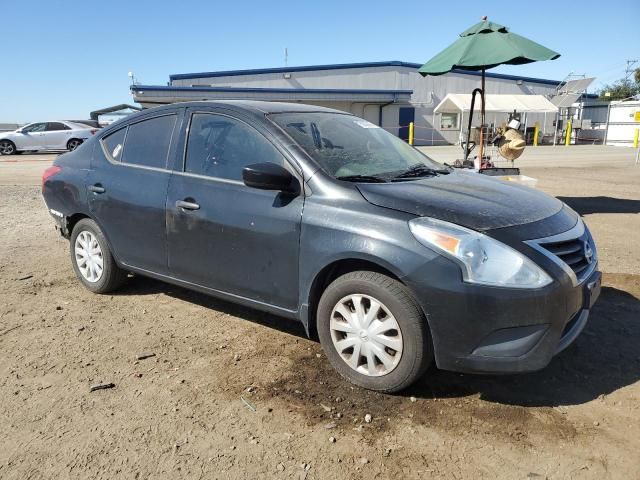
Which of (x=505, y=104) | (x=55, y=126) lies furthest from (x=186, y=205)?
(x=505, y=104)

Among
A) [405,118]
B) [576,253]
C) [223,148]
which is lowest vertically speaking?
[576,253]

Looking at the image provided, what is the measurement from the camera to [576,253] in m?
2.93

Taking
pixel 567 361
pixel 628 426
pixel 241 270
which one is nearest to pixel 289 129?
pixel 241 270

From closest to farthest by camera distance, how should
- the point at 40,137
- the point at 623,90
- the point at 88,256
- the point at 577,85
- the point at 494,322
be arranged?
1. the point at 494,322
2. the point at 88,256
3. the point at 40,137
4. the point at 577,85
5. the point at 623,90

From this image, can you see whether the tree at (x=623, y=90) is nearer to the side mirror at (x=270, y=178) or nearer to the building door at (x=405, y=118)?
the building door at (x=405, y=118)

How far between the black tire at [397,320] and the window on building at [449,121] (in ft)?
127

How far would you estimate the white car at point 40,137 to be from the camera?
2255 centimetres

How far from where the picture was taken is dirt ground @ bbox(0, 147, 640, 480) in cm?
239

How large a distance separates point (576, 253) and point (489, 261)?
694mm

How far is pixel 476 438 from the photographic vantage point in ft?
8.43

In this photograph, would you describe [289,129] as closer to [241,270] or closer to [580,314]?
[241,270]

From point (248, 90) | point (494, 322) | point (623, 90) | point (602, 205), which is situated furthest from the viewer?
point (623, 90)

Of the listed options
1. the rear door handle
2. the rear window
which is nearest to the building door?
the rear window

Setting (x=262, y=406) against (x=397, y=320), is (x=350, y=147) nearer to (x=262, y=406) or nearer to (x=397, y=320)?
(x=397, y=320)
